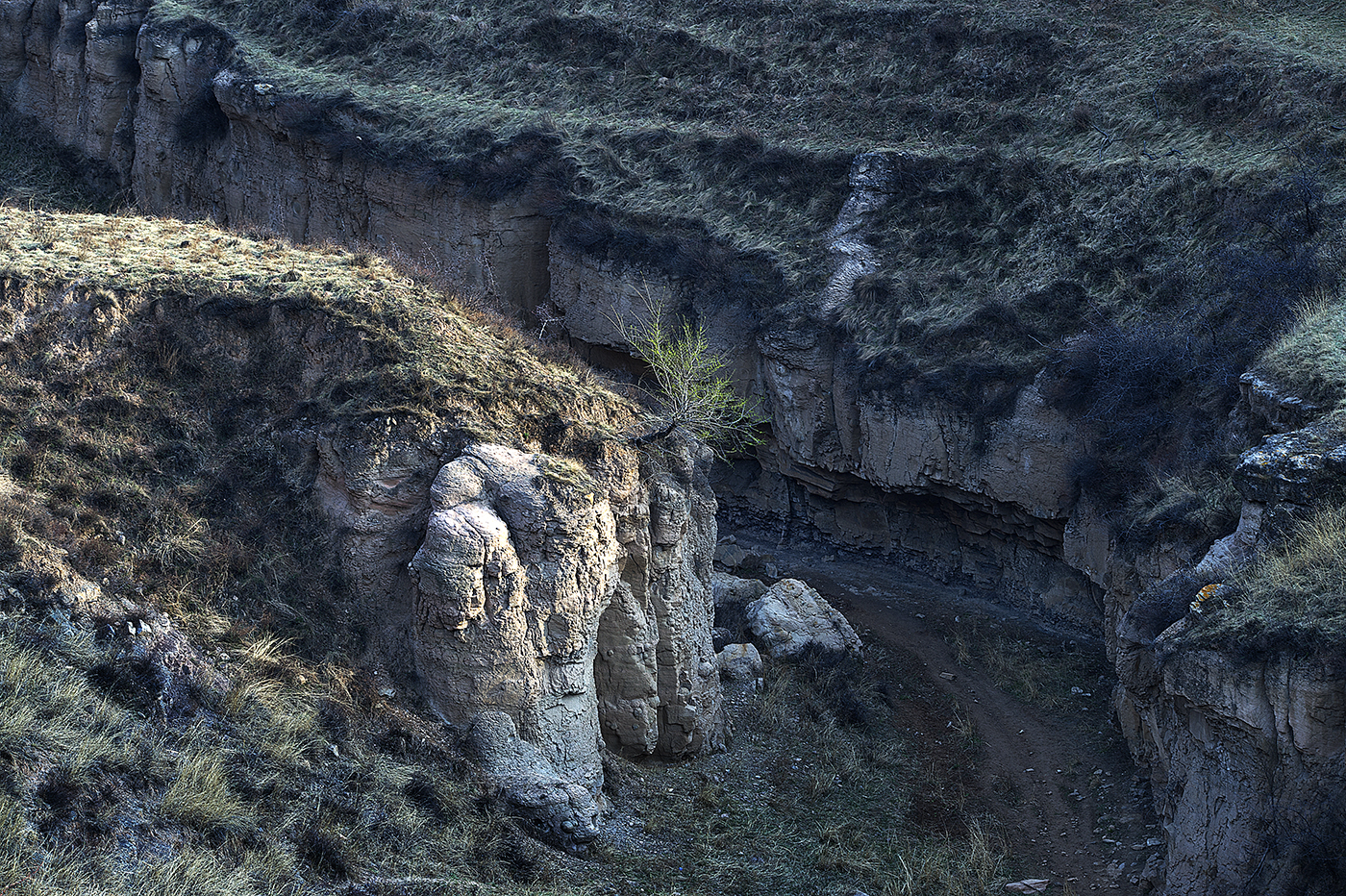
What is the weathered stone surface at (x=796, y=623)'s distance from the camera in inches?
797

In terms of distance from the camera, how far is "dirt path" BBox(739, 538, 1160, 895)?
49.6ft

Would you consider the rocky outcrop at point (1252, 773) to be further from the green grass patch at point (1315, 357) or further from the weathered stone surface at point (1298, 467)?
the green grass patch at point (1315, 357)

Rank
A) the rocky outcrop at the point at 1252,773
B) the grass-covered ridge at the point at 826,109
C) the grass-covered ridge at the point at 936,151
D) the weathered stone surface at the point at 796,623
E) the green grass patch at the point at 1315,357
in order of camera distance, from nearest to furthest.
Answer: the rocky outcrop at the point at 1252,773, the green grass patch at the point at 1315,357, the weathered stone surface at the point at 796,623, the grass-covered ridge at the point at 936,151, the grass-covered ridge at the point at 826,109

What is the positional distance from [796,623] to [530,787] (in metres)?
8.48

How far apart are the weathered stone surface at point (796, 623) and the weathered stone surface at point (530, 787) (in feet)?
23.3

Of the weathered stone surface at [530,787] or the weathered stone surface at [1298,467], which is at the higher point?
the weathered stone surface at [1298,467]

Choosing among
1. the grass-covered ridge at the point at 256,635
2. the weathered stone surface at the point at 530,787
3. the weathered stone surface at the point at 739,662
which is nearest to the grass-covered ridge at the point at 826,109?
the weathered stone surface at the point at 739,662

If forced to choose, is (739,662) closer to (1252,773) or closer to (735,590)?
(735,590)

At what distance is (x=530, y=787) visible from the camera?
13.2m

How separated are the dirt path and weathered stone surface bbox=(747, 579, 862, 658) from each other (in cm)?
137

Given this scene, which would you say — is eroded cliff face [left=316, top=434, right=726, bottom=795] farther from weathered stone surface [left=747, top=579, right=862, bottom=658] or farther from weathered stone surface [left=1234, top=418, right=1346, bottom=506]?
weathered stone surface [left=1234, top=418, right=1346, bottom=506]

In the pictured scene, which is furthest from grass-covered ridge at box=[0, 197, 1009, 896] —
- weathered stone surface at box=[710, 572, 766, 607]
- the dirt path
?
weathered stone surface at box=[710, 572, 766, 607]

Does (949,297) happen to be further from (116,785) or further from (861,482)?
(116,785)

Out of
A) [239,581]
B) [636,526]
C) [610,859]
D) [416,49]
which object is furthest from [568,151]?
[610,859]
